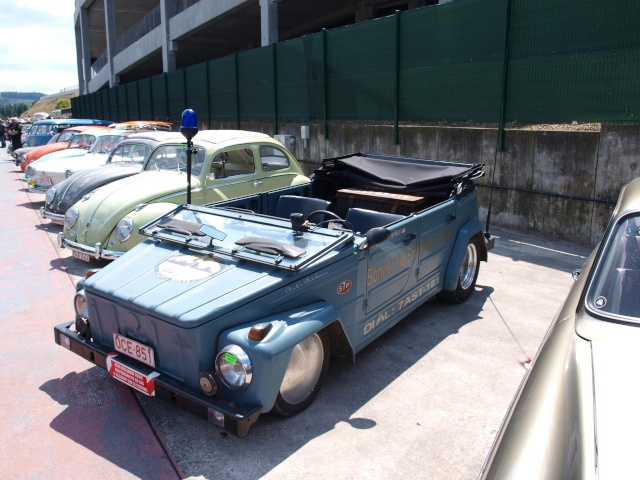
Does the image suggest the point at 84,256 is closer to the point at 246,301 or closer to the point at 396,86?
the point at 246,301

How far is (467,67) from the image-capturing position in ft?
31.7

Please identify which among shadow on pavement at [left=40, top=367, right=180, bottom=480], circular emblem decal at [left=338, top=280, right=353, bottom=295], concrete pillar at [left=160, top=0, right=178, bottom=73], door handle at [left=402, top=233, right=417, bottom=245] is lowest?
shadow on pavement at [left=40, top=367, right=180, bottom=480]

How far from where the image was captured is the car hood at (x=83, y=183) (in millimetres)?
8953

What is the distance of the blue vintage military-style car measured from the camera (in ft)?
11.0

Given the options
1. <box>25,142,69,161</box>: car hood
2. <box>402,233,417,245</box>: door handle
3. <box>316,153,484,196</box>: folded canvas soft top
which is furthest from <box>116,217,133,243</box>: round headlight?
<box>25,142,69,161</box>: car hood

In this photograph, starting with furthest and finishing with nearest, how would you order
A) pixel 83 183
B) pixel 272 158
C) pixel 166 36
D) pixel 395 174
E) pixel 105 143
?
pixel 166 36
pixel 105 143
pixel 83 183
pixel 272 158
pixel 395 174

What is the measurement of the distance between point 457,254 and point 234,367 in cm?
324

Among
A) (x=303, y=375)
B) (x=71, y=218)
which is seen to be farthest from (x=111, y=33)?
(x=303, y=375)

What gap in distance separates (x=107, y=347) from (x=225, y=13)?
20066mm

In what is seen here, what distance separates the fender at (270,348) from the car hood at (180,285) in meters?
0.20

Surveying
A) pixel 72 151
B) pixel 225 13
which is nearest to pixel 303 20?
pixel 225 13

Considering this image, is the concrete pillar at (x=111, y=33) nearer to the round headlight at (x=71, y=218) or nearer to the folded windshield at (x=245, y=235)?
the round headlight at (x=71, y=218)

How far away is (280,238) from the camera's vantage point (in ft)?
13.9

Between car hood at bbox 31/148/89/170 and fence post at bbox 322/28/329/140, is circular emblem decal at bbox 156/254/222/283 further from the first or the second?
car hood at bbox 31/148/89/170
